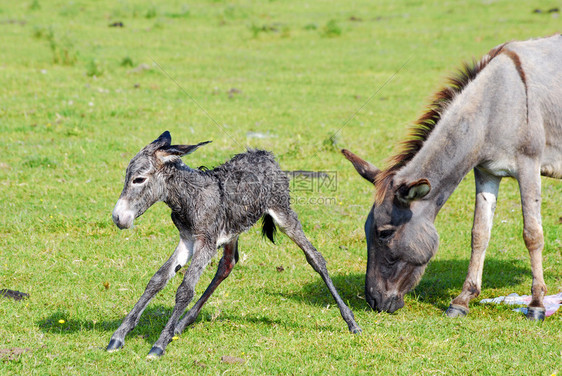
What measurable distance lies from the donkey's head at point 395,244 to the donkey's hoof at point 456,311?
0.59 metres

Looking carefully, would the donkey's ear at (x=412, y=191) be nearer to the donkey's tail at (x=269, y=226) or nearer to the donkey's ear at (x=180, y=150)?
the donkey's tail at (x=269, y=226)

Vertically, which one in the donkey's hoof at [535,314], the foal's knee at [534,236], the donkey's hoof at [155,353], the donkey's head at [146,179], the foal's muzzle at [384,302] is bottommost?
the donkey's hoof at [535,314]

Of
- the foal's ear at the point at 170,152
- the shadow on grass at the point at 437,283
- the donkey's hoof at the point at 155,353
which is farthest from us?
the shadow on grass at the point at 437,283

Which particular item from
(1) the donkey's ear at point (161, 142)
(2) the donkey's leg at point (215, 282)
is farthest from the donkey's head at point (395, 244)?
(1) the donkey's ear at point (161, 142)

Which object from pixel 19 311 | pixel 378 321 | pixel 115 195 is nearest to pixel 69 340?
pixel 19 311

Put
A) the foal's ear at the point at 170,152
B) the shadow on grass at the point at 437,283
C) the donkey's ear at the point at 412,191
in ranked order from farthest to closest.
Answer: the shadow on grass at the point at 437,283 → the donkey's ear at the point at 412,191 → the foal's ear at the point at 170,152

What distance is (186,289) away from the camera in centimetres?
562

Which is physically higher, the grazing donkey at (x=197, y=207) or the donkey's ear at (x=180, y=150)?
the donkey's ear at (x=180, y=150)

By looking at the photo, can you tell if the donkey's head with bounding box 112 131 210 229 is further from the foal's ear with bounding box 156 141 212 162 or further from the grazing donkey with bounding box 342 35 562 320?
the grazing donkey with bounding box 342 35 562 320

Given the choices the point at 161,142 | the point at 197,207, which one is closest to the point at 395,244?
the point at 197,207

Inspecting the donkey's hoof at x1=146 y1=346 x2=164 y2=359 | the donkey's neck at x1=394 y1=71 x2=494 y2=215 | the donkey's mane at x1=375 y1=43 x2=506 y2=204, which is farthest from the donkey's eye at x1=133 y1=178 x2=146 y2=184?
the donkey's neck at x1=394 y1=71 x2=494 y2=215

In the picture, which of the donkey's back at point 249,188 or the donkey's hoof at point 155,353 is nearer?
the donkey's hoof at point 155,353

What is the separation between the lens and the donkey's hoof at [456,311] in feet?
22.4

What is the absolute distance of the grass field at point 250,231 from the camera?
566 cm
